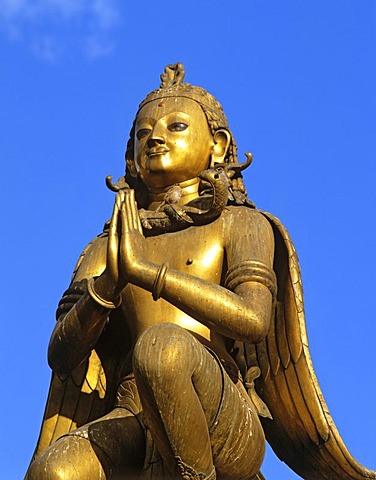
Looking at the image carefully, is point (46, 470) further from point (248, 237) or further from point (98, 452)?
point (248, 237)

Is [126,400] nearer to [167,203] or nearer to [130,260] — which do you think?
[130,260]

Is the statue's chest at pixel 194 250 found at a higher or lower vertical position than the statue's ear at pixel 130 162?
lower

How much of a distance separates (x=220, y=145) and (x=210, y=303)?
198cm

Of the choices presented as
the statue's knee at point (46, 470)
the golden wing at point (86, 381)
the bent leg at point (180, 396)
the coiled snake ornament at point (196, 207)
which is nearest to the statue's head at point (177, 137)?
the coiled snake ornament at point (196, 207)

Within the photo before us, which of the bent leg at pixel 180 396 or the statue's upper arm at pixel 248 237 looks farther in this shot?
the statue's upper arm at pixel 248 237

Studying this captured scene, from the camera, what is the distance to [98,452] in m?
8.23

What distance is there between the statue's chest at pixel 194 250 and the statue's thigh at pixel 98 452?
1.10 m

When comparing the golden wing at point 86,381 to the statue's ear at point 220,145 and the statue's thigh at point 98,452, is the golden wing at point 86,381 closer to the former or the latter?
the statue's thigh at point 98,452

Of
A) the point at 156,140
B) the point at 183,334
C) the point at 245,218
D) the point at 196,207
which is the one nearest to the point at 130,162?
the point at 156,140

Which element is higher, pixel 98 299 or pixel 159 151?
pixel 159 151

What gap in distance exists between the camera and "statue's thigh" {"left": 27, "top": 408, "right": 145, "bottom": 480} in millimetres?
7996

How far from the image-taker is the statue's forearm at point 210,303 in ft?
27.1

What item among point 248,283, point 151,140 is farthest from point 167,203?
point 248,283

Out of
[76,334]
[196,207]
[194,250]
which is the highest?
[196,207]
